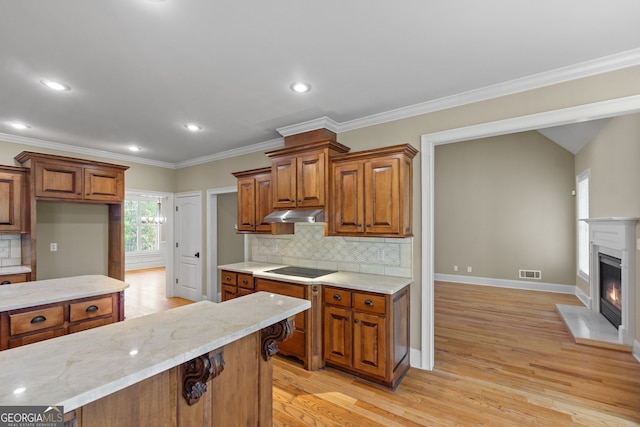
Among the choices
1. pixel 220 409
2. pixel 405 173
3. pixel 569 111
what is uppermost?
pixel 569 111

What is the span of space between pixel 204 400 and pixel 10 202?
4.25 m

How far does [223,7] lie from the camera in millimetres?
1686

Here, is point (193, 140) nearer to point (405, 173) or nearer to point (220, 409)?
point (405, 173)

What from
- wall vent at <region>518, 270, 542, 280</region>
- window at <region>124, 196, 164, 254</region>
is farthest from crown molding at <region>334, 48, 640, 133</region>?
window at <region>124, 196, 164, 254</region>

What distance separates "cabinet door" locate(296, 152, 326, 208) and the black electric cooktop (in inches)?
31.8

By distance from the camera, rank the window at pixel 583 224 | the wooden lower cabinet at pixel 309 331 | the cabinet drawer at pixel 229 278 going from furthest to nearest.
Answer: the window at pixel 583 224
the cabinet drawer at pixel 229 278
the wooden lower cabinet at pixel 309 331

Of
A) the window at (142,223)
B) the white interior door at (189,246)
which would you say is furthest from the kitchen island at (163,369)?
the window at (142,223)

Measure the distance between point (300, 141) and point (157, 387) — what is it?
9.96ft

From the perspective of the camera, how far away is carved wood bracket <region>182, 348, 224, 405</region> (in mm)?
1178

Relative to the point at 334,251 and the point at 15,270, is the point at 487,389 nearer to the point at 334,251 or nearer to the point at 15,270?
the point at 334,251

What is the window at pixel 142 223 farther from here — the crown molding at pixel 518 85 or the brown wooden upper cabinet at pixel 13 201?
the crown molding at pixel 518 85

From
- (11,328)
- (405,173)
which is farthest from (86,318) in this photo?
(405,173)

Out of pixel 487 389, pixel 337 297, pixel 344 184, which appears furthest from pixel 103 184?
pixel 487 389

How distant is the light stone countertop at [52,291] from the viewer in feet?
6.78
